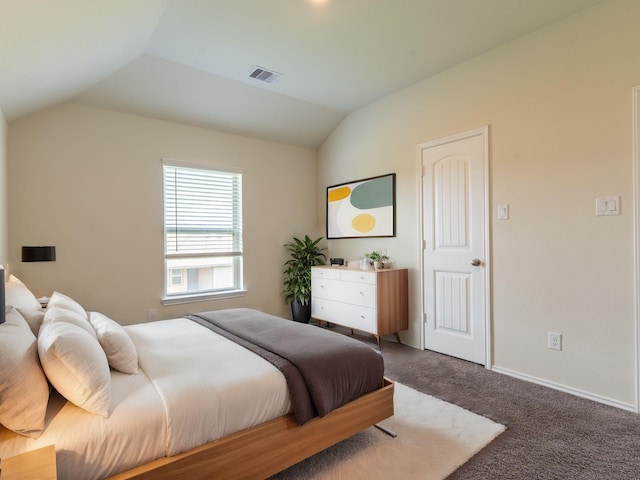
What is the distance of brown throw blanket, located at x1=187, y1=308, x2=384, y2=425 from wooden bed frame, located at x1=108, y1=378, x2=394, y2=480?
0.06m

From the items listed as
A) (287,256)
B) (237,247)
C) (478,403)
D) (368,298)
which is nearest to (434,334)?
(368,298)

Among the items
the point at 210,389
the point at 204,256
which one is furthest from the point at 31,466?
the point at 204,256

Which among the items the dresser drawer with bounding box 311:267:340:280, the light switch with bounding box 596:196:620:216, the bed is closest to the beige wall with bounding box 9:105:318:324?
the dresser drawer with bounding box 311:267:340:280

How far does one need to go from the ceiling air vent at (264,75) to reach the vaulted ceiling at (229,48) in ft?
0.18

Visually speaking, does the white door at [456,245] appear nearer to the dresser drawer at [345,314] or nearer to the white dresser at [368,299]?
the white dresser at [368,299]

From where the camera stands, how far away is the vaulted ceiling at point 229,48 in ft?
7.00

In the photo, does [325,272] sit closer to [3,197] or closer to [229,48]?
[229,48]

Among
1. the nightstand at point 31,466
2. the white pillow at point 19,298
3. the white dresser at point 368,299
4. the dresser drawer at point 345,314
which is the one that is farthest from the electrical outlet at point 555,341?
the white pillow at point 19,298

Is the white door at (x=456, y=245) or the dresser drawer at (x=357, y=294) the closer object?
the white door at (x=456, y=245)

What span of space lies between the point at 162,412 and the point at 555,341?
2.86 m

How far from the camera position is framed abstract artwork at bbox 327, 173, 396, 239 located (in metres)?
4.06

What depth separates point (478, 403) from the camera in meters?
2.49

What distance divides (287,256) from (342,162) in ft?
5.01

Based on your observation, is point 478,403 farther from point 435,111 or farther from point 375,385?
point 435,111
